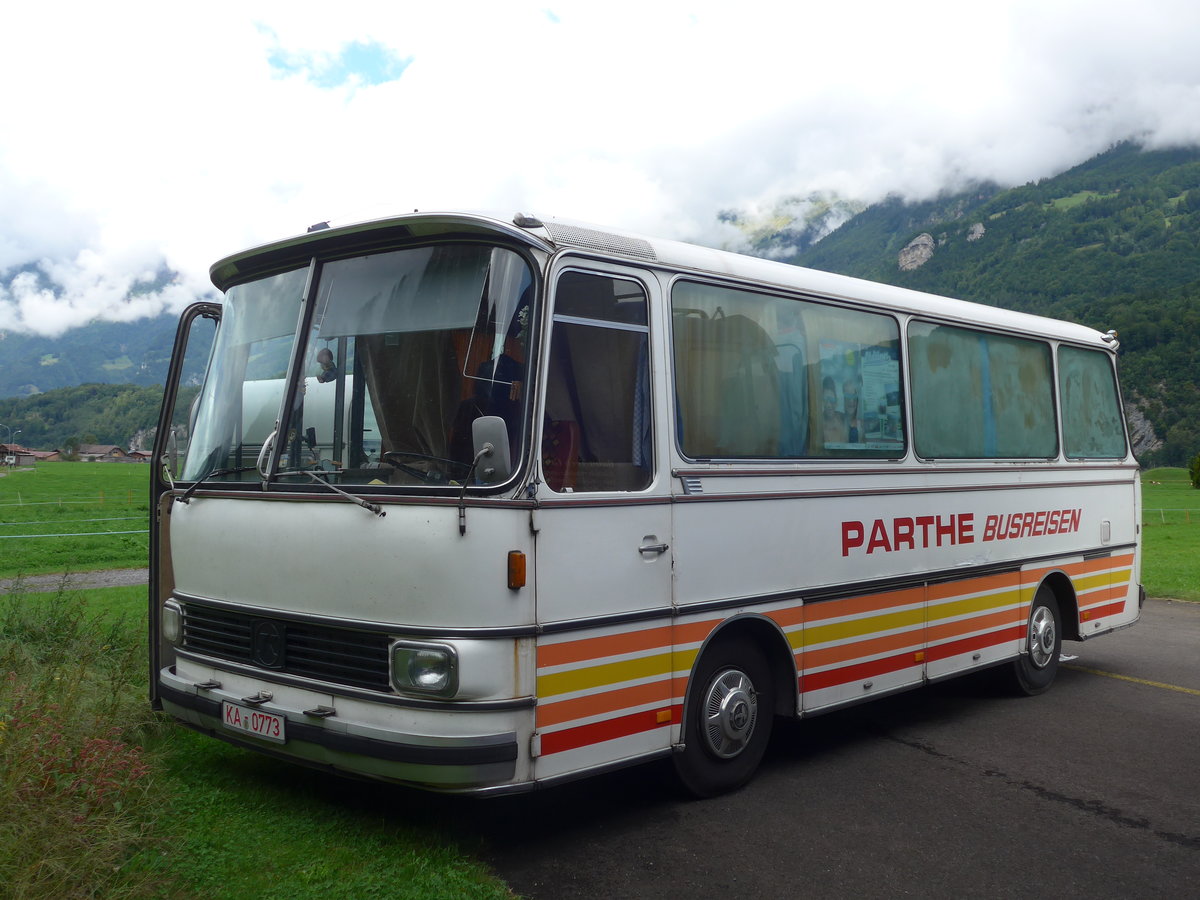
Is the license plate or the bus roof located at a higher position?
the bus roof

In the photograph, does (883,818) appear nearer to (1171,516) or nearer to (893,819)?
(893,819)

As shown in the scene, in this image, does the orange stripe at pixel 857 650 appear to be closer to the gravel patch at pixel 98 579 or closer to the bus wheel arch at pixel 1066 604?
the bus wheel arch at pixel 1066 604

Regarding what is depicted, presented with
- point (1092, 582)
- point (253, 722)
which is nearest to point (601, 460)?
point (253, 722)

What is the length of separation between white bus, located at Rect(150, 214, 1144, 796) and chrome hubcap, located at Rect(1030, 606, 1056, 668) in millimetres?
2149

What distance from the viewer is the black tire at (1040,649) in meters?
8.97

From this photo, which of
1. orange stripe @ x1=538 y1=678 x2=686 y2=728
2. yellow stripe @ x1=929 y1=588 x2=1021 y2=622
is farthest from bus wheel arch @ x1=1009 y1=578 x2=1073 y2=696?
orange stripe @ x1=538 y1=678 x2=686 y2=728

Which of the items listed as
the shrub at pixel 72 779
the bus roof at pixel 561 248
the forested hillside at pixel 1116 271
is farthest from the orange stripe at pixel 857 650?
the forested hillside at pixel 1116 271

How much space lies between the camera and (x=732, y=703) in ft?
19.7

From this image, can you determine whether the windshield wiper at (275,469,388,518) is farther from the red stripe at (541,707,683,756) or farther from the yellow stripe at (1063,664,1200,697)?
the yellow stripe at (1063,664,1200,697)

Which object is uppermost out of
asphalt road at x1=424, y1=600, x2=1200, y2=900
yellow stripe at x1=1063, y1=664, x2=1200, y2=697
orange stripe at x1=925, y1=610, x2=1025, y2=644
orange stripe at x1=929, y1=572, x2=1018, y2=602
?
orange stripe at x1=929, y1=572, x2=1018, y2=602

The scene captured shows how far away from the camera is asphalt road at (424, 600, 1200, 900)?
4945 mm

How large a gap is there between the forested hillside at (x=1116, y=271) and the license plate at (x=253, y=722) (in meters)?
89.6

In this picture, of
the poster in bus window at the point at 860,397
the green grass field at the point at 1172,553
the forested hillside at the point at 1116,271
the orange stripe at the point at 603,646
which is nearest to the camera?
the orange stripe at the point at 603,646

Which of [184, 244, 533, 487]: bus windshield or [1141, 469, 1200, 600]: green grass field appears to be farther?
[1141, 469, 1200, 600]: green grass field
